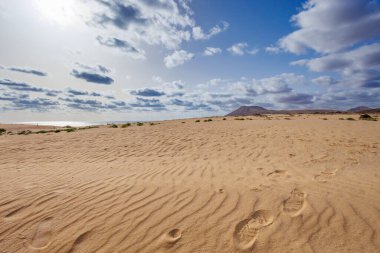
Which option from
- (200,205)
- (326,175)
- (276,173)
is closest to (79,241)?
(200,205)

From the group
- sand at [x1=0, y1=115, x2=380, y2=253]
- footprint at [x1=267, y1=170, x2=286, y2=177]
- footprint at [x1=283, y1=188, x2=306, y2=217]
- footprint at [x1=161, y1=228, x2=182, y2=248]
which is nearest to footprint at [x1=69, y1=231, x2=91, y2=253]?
sand at [x1=0, y1=115, x2=380, y2=253]

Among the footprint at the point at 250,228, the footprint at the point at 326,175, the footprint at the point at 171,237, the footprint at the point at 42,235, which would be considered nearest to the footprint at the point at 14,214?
the footprint at the point at 42,235

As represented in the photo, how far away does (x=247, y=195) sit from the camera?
12.8 ft

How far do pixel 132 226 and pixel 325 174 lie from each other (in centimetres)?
418

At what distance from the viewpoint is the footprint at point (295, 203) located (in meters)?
3.28

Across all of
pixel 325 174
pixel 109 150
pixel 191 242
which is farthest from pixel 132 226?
pixel 109 150

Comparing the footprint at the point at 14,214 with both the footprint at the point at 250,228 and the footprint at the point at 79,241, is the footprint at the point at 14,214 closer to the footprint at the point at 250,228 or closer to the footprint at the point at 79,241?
the footprint at the point at 79,241

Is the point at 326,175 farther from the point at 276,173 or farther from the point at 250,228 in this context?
the point at 250,228

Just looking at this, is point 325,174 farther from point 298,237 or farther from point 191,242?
point 191,242

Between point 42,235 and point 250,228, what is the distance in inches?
111

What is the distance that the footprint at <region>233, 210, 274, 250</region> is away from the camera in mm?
2686

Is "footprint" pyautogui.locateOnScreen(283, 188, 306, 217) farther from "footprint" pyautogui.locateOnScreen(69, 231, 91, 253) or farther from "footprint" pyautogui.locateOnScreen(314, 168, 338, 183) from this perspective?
"footprint" pyautogui.locateOnScreen(69, 231, 91, 253)

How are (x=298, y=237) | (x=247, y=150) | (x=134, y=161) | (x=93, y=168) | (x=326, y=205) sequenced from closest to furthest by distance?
(x=298, y=237) < (x=326, y=205) < (x=93, y=168) < (x=134, y=161) < (x=247, y=150)

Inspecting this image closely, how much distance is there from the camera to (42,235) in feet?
10.2
